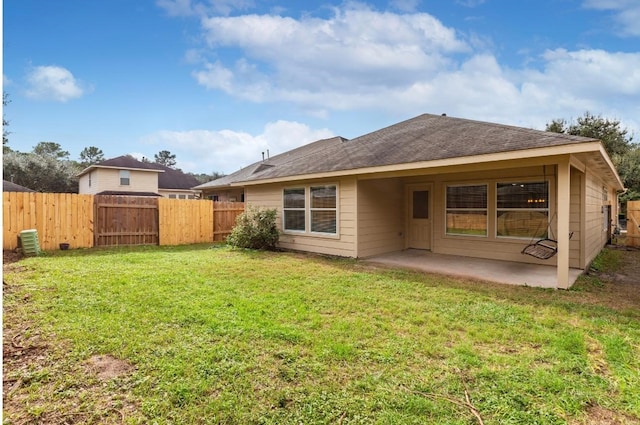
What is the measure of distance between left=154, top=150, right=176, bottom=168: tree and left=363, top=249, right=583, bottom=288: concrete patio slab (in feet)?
204

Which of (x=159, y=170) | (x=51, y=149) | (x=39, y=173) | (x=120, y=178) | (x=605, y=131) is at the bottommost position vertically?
(x=120, y=178)

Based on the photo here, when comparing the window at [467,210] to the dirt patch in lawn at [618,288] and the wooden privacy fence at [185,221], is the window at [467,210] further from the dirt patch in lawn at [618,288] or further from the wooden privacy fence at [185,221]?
the wooden privacy fence at [185,221]

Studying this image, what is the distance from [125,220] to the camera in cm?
1076

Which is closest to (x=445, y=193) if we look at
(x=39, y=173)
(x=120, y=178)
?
(x=120, y=178)

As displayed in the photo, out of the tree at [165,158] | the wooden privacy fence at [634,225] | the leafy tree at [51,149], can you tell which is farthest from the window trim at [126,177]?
the tree at [165,158]

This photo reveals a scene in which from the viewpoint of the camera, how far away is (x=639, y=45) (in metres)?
13.5

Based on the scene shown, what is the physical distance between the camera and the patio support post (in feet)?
17.5

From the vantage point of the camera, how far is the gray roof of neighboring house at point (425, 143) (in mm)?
5824

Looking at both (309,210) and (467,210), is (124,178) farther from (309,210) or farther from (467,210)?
(467,210)

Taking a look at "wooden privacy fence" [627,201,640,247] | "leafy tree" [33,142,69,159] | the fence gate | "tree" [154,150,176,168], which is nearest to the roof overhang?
"wooden privacy fence" [627,201,640,247]

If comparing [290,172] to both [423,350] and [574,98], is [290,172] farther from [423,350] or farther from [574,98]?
[574,98]

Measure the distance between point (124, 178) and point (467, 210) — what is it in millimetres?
22114

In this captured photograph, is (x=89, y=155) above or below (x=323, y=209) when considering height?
above

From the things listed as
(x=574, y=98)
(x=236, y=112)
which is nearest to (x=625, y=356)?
(x=236, y=112)
